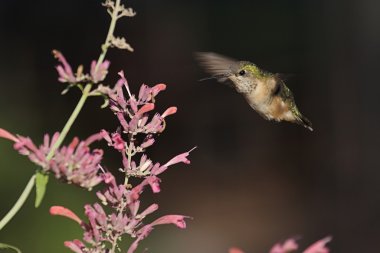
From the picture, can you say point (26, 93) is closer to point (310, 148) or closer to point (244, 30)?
point (244, 30)

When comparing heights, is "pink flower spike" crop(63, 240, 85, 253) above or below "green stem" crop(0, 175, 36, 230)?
below

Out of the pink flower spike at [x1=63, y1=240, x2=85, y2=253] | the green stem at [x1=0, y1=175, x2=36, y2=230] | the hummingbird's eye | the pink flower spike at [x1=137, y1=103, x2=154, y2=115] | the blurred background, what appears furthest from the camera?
the blurred background

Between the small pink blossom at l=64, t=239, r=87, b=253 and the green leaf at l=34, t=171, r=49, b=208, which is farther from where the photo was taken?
the small pink blossom at l=64, t=239, r=87, b=253

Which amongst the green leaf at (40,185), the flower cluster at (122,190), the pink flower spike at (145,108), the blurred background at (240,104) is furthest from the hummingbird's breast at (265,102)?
the blurred background at (240,104)

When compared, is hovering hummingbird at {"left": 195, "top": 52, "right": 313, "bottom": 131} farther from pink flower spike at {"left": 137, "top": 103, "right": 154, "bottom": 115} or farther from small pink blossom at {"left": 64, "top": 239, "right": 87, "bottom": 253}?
small pink blossom at {"left": 64, "top": 239, "right": 87, "bottom": 253}

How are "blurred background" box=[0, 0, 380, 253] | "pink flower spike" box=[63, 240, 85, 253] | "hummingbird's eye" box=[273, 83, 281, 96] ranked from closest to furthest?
"pink flower spike" box=[63, 240, 85, 253], "hummingbird's eye" box=[273, 83, 281, 96], "blurred background" box=[0, 0, 380, 253]

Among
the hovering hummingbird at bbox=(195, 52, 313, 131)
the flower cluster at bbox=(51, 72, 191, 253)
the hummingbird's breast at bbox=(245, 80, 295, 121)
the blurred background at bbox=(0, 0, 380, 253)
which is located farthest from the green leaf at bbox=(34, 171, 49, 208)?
the blurred background at bbox=(0, 0, 380, 253)

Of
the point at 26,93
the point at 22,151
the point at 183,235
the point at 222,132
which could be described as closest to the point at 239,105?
the point at 222,132

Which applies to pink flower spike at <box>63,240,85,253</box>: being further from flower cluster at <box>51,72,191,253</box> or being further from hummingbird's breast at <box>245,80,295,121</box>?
hummingbird's breast at <box>245,80,295,121</box>
